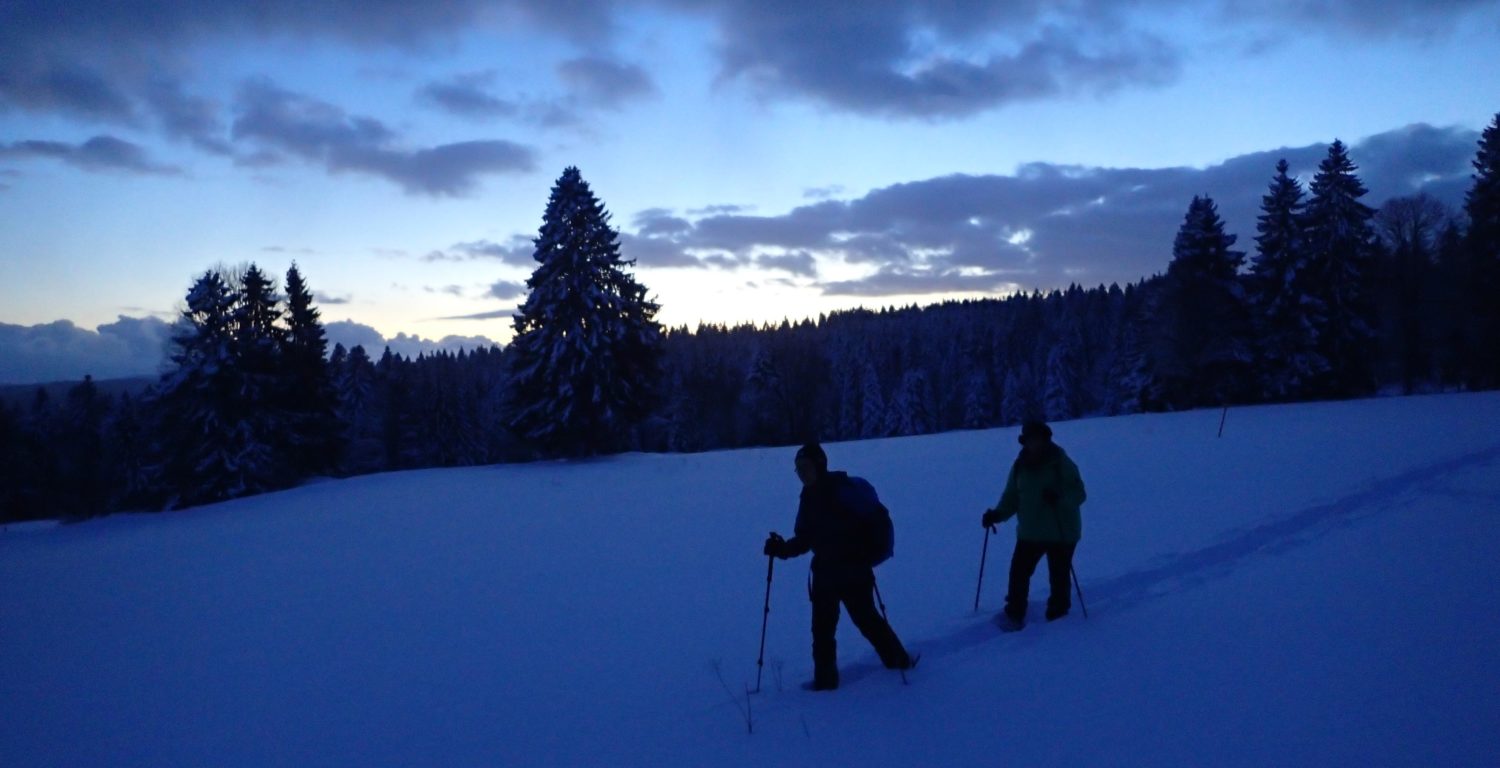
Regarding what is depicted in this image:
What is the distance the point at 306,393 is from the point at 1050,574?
3534 cm

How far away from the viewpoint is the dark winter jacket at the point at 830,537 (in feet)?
18.7

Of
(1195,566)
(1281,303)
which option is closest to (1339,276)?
(1281,303)

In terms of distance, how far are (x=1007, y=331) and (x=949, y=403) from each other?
78.6 ft

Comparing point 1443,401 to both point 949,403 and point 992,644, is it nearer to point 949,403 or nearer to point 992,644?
point 992,644

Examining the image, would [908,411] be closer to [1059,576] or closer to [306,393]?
[306,393]

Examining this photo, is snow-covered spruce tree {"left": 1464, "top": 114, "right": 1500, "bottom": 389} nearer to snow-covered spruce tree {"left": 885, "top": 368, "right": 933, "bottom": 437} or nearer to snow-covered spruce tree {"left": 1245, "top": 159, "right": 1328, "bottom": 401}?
snow-covered spruce tree {"left": 1245, "top": 159, "right": 1328, "bottom": 401}

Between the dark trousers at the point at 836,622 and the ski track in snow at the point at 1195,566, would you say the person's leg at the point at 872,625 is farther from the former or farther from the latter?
the ski track in snow at the point at 1195,566

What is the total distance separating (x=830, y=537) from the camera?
5703mm

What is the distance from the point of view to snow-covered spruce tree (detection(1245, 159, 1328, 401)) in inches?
1389

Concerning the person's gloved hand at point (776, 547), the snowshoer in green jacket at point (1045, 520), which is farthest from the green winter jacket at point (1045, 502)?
the person's gloved hand at point (776, 547)

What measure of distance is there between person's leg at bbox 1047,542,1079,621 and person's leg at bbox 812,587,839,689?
2.39 metres

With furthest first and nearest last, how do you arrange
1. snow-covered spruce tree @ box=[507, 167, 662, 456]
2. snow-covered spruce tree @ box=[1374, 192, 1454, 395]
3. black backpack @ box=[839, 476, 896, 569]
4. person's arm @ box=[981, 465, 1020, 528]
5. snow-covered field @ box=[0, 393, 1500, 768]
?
snow-covered spruce tree @ box=[1374, 192, 1454, 395] → snow-covered spruce tree @ box=[507, 167, 662, 456] → person's arm @ box=[981, 465, 1020, 528] → black backpack @ box=[839, 476, 896, 569] → snow-covered field @ box=[0, 393, 1500, 768]

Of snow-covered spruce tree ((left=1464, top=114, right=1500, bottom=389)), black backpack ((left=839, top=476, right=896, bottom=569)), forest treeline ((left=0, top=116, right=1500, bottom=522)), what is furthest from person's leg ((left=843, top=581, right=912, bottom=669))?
snow-covered spruce tree ((left=1464, top=114, right=1500, bottom=389))

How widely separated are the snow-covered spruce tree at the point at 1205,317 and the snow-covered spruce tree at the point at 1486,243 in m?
9.54
